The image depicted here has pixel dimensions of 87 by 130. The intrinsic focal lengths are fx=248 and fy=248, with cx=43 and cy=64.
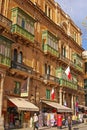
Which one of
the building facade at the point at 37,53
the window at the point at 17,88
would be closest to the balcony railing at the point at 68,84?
the building facade at the point at 37,53

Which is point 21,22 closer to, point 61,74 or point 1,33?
point 1,33

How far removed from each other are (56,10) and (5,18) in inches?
583

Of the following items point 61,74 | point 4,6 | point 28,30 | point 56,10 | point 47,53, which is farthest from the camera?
point 56,10

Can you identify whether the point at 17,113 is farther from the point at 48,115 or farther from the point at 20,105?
the point at 48,115

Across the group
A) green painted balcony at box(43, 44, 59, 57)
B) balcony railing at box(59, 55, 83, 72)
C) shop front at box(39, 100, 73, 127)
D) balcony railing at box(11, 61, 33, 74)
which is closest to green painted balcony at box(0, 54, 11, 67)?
balcony railing at box(11, 61, 33, 74)

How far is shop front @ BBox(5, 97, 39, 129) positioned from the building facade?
33 cm

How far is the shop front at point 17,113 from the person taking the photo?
2345 cm

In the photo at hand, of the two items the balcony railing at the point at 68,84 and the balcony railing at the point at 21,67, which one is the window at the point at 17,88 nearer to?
the balcony railing at the point at 21,67

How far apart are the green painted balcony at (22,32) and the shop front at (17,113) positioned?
22.2 feet

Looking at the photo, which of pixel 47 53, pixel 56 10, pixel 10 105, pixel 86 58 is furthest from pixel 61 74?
pixel 86 58

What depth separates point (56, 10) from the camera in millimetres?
37250

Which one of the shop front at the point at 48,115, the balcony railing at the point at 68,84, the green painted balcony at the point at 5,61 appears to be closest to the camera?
the green painted balcony at the point at 5,61

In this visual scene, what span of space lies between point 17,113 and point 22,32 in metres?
8.53

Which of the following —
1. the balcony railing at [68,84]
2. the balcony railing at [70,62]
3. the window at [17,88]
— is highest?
the balcony railing at [70,62]
